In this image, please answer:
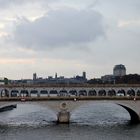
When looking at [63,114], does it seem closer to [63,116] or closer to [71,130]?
[63,116]

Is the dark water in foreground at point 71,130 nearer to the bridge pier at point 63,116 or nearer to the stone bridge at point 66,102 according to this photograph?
the bridge pier at point 63,116

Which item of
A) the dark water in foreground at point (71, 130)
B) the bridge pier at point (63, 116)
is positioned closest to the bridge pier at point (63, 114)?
the bridge pier at point (63, 116)

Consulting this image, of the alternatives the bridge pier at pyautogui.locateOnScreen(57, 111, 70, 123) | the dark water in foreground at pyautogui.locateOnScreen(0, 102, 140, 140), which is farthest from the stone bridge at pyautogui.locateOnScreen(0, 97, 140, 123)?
the dark water in foreground at pyautogui.locateOnScreen(0, 102, 140, 140)

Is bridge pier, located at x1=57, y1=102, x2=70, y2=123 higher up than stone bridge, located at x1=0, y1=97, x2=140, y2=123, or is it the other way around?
stone bridge, located at x1=0, y1=97, x2=140, y2=123

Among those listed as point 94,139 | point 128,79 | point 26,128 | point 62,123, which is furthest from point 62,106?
point 128,79

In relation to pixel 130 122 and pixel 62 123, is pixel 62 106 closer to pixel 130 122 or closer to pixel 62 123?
pixel 62 123

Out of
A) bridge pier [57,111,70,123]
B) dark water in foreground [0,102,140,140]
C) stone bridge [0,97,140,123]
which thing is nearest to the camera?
dark water in foreground [0,102,140,140]

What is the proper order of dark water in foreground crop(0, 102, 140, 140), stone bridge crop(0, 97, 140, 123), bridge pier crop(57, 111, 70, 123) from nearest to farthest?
1. dark water in foreground crop(0, 102, 140, 140)
2. bridge pier crop(57, 111, 70, 123)
3. stone bridge crop(0, 97, 140, 123)

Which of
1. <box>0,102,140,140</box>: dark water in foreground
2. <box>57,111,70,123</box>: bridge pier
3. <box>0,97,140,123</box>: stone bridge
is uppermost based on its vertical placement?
<box>0,97,140,123</box>: stone bridge

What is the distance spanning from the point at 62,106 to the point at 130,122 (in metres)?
10.4

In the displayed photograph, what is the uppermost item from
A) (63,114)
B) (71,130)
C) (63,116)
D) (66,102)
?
(66,102)

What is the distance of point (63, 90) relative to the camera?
9519cm

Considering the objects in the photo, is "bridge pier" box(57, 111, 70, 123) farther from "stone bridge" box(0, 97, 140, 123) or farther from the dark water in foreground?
the dark water in foreground

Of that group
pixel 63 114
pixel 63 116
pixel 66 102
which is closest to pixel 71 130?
pixel 63 116
